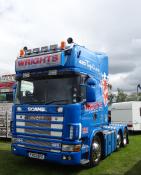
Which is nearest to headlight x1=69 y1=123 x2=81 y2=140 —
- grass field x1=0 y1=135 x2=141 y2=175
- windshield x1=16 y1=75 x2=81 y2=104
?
windshield x1=16 y1=75 x2=81 y2=104

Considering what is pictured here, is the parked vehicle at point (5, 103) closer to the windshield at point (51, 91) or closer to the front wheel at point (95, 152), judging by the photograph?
the windshield at point (51, 91)

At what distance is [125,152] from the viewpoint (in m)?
13.5

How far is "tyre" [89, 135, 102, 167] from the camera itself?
33.3 feet

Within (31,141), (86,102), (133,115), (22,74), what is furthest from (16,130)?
(133,115)

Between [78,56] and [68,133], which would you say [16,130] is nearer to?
[68,133]

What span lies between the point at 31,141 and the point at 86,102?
2.07 m

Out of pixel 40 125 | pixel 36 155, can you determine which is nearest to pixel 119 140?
pixel 36 155

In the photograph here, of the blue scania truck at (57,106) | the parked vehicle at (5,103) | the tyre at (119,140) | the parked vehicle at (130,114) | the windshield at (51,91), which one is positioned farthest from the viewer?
the parked vehicle at (130,114)

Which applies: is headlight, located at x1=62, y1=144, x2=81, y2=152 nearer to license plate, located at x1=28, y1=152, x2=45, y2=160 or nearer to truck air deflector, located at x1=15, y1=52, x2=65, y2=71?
license plate, located at x1=28, y1=152, x2=45, y2=160

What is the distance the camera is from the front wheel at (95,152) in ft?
33.4

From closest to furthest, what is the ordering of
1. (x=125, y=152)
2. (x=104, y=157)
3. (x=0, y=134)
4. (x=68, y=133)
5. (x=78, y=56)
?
(x=68, y=133) < (x=78, y=56) < (x=104, y=157) < (x=125, y=152) < (x=0, y=134)

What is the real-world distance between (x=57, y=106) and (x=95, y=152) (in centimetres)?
223

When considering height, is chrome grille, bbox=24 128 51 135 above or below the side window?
below

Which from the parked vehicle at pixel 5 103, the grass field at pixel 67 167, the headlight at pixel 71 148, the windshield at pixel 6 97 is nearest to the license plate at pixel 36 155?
the grass field at pixel 67 167
